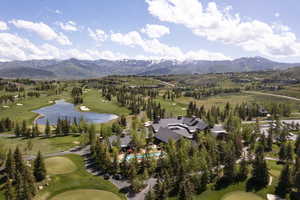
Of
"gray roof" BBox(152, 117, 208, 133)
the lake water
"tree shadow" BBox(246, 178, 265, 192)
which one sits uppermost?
"gray roof" BBox(152, 117, 208, 133)

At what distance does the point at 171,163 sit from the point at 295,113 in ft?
554

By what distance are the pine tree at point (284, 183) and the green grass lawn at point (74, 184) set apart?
4515 centimetres

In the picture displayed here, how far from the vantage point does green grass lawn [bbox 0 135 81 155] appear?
92.1 meters

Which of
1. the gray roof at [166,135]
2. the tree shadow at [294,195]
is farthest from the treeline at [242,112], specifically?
the tree shadow at [294,195]

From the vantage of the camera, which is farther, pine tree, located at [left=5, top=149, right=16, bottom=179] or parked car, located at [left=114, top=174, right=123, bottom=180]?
parked car, located at [left=114, top=174, right=123, bottom=180]

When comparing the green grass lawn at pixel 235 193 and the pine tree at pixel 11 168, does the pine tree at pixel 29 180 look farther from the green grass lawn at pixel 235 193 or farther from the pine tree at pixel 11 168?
the green grass lawn at pixel 235 193

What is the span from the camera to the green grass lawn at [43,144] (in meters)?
92.1

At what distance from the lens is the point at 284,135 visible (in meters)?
102

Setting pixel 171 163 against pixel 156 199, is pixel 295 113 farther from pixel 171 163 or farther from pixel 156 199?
pixel 156 199

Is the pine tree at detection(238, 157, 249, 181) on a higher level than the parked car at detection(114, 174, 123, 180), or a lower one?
higher

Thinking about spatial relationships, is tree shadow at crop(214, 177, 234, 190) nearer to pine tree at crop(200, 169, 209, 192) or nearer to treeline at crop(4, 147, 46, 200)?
pine tree at crop(200, 169, 209, 192)

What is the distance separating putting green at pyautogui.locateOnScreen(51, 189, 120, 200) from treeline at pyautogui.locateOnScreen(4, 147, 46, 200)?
25.0 ft

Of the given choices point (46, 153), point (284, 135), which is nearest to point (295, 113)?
point (284, 135)

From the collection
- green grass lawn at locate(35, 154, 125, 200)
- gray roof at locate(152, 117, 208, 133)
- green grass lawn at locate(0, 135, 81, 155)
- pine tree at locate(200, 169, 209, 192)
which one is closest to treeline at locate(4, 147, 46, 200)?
green grass lawn at locate(35, 154, 125, 200)
